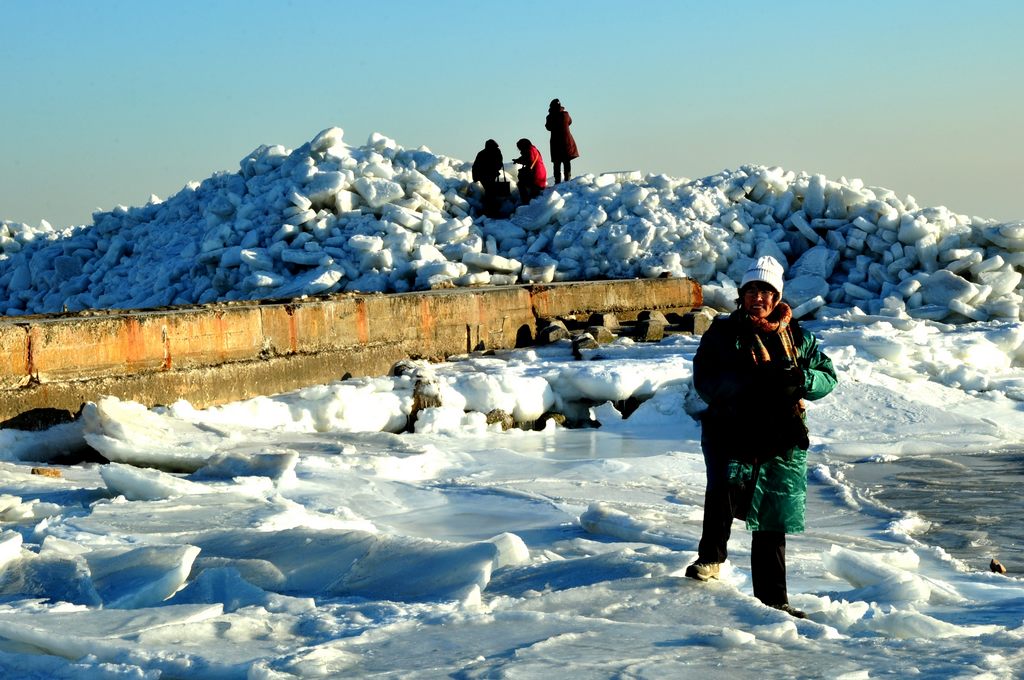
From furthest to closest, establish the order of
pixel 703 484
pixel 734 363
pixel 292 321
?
pixel 292 321 < pixel 703 484 < pixel 734 363

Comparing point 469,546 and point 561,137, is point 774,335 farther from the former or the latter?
point 561,137

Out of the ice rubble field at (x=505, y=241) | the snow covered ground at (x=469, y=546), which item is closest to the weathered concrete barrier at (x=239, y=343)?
the snow covered ground at (x=469, y=546)

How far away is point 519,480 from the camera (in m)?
6.80

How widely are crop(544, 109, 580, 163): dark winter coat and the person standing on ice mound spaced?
46.0ft

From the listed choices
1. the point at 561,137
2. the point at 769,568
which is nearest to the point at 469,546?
the point at 769,568

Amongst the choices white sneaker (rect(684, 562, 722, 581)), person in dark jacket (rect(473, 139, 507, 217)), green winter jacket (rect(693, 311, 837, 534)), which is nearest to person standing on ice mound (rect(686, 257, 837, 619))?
green winter jacket (rect(693, 311, 837, 534))

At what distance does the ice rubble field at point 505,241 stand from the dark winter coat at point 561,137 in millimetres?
910

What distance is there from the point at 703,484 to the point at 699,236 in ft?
26.9

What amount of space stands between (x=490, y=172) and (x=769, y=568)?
1297 cm

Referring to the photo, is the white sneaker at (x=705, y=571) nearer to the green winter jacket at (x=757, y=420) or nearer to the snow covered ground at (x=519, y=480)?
the snow covered ground at (x=519, y=480)

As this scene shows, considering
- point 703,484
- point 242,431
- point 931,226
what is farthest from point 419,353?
point 931,226

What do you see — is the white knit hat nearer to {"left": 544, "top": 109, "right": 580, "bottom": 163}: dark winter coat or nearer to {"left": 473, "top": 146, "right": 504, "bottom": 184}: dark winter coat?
{"left": 473, "top": 146, "right": 504, "bottom": 184}: dark winter coat

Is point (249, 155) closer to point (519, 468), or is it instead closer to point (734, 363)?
point (519, 468)

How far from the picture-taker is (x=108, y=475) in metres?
5.36
